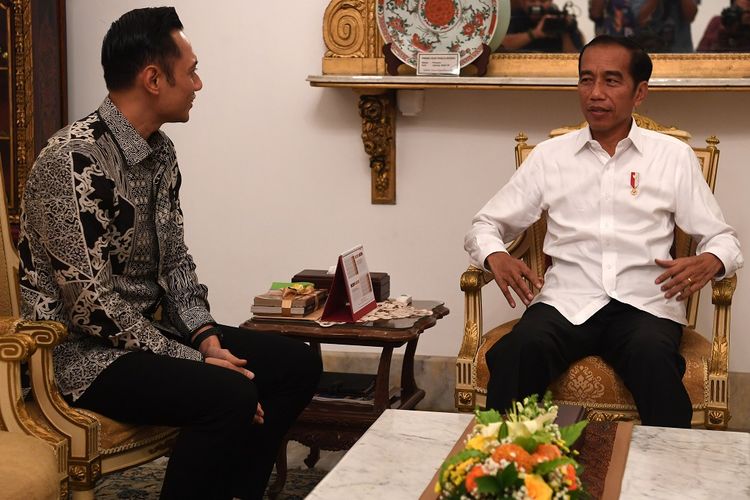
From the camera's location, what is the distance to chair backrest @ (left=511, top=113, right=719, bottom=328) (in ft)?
12.2

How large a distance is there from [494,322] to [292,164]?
1115mm

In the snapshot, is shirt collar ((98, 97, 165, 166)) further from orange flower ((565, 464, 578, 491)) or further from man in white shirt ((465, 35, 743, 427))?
orange flower ((565, 464, 578, 491))

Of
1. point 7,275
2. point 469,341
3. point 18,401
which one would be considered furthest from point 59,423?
point 469,341

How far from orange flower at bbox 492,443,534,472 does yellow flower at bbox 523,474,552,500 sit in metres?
0.02

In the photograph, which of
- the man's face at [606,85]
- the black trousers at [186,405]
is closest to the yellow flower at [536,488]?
the black trousers at [186,405]

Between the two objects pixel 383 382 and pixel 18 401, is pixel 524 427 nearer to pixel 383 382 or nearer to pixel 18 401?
pixel 18 401

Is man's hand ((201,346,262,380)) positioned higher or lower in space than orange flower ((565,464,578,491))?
lower

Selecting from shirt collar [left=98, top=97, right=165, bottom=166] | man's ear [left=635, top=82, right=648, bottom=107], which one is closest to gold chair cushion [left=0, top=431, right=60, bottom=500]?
shirt collar [left=98, top=97, right=165, bottom=166]

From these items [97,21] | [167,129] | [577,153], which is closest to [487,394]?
[577,153]

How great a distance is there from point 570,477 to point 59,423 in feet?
4.97

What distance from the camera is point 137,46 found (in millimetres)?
2910

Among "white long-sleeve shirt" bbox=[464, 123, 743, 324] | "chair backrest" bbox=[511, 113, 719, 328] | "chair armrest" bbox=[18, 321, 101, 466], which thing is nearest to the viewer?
"chair armrest" bbox=[18, 321, 101, 466]

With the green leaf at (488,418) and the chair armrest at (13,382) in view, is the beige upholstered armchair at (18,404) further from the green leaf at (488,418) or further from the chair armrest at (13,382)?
the green leaf at (488,418)

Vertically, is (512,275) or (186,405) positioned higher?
(512,275)
